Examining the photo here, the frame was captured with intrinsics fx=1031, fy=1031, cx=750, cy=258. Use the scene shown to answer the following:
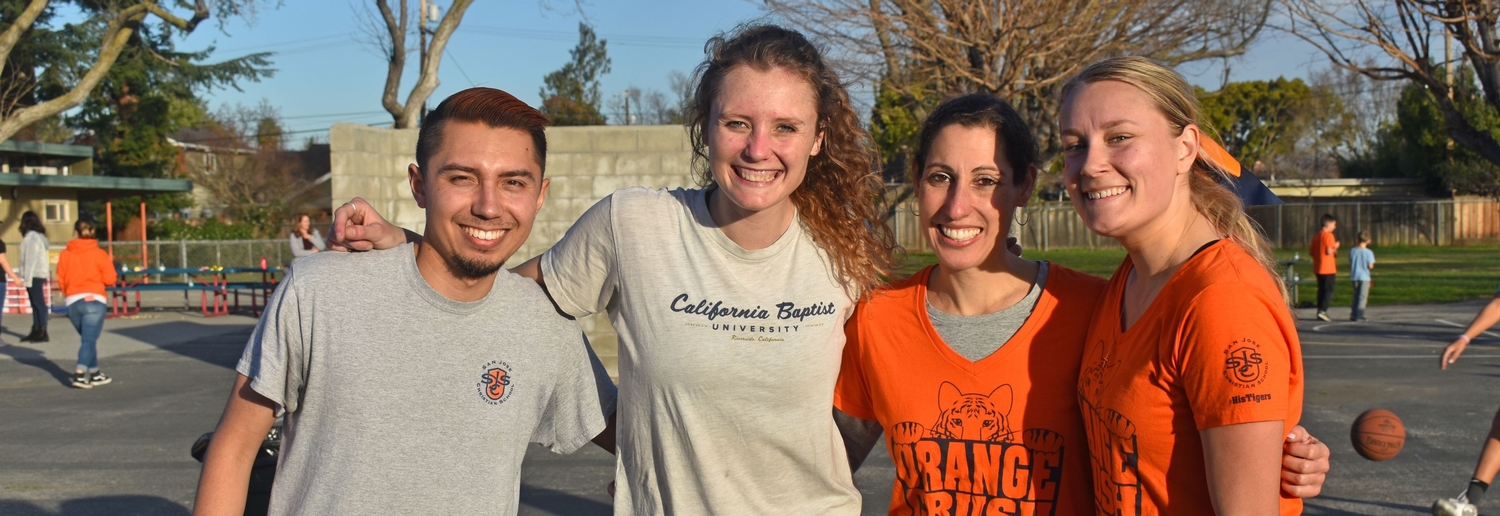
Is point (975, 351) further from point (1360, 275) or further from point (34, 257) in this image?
point (34, 257)

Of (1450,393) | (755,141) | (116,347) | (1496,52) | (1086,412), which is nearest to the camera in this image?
(1086,412)

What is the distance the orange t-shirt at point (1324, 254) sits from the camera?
16156 mm

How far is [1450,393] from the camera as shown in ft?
31.1

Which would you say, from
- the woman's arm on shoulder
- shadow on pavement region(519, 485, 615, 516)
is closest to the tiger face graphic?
the woman's arm on shoulder

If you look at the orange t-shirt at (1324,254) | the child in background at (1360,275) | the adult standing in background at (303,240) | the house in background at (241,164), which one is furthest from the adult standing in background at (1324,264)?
the house in background at (241,164)

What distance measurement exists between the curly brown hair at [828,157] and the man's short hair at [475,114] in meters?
0.51

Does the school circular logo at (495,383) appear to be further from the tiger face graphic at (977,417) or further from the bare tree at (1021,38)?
the bare tree at (1021,38)

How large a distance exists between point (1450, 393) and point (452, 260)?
10.1m

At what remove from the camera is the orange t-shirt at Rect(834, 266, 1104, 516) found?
247cm

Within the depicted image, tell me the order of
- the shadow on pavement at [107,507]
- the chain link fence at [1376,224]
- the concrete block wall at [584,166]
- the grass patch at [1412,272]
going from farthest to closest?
the chain link fence at [1376,224], the grass patch at [1412,272], the concrete block wall at [584,166], the shadow on pavement at [107,507]

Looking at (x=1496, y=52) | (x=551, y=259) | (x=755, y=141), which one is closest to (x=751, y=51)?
(x=755, y=141)

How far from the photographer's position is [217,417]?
8859mm

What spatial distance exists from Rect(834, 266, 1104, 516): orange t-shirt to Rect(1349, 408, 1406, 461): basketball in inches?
63.2

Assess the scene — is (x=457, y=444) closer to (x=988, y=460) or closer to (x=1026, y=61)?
(x=988, y=460)
